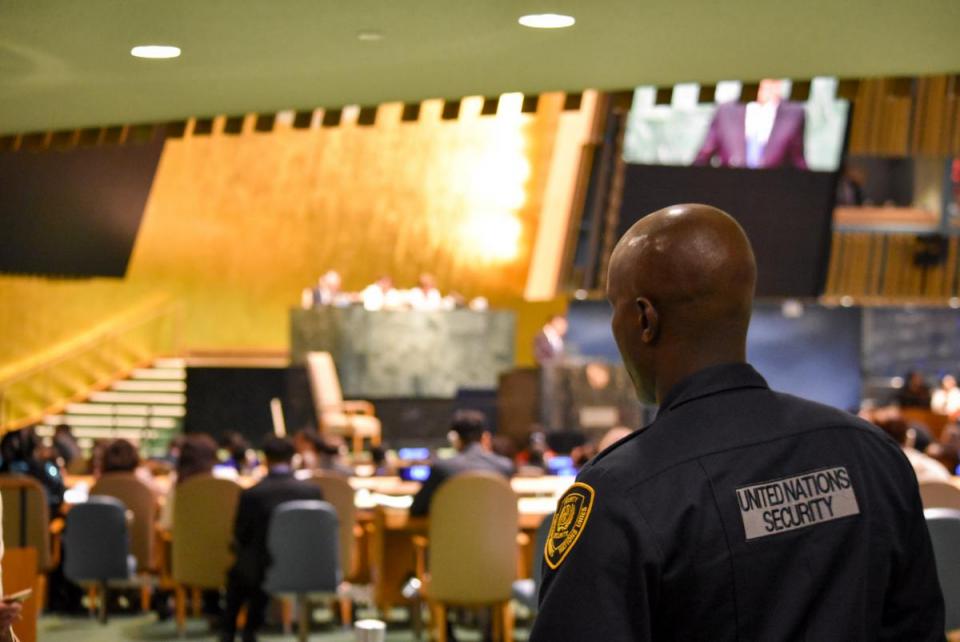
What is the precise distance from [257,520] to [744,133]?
47.7 ft

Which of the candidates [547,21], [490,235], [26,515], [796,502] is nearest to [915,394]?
[490,235]

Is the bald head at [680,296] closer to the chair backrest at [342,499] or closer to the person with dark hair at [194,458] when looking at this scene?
the chair backrest at [342,499]

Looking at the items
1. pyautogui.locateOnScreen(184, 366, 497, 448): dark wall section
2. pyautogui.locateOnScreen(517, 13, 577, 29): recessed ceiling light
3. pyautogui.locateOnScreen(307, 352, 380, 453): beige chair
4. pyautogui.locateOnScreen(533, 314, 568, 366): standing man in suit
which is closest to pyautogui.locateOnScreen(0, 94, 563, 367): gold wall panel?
pyautogui.locateOnScreen(184, 366, 497, 448): dark wall section

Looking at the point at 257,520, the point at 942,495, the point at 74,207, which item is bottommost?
the point at 257,520

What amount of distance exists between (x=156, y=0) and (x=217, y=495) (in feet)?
16.0

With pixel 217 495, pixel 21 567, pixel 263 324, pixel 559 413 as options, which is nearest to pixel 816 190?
pixel 559 413

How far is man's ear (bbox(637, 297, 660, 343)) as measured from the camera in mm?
1767

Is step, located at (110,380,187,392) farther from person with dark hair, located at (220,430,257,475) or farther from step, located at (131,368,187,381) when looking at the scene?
person with dark hair, located at (220,430,257,475)

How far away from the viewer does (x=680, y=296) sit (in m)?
1.76

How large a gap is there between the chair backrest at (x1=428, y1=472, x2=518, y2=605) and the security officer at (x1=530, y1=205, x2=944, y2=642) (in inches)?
211

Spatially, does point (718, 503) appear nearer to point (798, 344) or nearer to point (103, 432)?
point (798, 344)

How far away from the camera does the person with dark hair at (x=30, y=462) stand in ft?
29.0

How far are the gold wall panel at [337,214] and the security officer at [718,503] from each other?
20.6 meters

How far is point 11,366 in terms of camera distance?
20.2m
